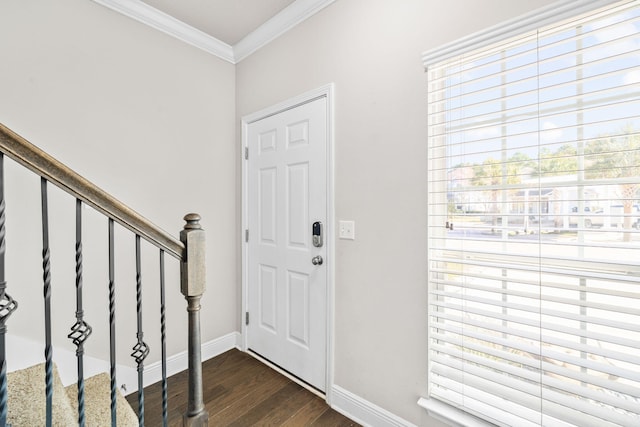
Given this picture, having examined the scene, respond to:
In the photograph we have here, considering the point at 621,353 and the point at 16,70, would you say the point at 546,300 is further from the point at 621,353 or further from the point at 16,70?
the point at 16,70

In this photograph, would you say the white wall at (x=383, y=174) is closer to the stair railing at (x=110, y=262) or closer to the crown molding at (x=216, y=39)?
the crown molding at (x=216, y=39)

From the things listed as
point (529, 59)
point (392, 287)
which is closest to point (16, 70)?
point (392, 287)

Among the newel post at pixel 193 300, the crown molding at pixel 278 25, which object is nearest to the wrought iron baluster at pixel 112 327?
the newel post at pixel 193 300

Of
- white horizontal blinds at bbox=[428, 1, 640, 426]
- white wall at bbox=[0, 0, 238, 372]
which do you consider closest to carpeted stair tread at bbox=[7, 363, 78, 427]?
white wall at bbox=[0, 0, 238, 372]

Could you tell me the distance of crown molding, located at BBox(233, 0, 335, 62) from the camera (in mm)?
1917

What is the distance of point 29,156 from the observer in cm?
77

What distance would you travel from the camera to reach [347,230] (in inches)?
69.0

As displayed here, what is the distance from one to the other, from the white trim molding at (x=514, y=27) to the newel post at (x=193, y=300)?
134 cm

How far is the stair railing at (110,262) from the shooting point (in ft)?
2.40

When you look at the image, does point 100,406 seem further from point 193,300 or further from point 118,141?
point 118,141

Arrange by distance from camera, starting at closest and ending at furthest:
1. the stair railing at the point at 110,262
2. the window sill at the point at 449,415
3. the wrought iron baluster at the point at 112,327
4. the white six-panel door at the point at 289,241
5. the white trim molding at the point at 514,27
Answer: the stair railing at the point at 110,262, the wrought iron baluster at the point at 112,327, the white trim molding at the point at 514,27, the window sill at the point at 449,415, the white six-panel door at the point at 289,241

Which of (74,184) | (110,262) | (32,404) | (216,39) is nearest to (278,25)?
(216,39)

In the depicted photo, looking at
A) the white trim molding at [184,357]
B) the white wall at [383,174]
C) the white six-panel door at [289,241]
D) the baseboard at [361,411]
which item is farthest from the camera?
the white trim molding at [184,357]

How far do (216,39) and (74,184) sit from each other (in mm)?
2105
